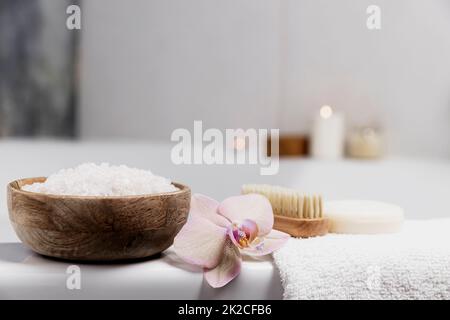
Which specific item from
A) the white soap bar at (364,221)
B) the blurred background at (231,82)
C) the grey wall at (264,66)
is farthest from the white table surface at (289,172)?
the white soap bar at (364,221)

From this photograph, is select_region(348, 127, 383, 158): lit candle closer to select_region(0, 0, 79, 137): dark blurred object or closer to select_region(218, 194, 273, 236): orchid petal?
select_region(0, 0, 79, 137): dark blurred object

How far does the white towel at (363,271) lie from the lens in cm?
64

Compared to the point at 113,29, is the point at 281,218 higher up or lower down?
lower down

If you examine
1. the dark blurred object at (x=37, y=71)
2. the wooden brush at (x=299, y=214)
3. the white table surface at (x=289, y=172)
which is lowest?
the white table surface at (x=289, y=172)

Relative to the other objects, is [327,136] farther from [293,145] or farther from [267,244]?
[267,244]

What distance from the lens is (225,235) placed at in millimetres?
674

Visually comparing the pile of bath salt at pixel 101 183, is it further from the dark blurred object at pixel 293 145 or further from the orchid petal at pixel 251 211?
the dark blurred object at pixel 293 145

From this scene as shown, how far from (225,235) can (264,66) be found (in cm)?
154

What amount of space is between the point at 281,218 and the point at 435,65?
4.55ft

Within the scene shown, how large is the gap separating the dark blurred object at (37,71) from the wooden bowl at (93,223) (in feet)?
5.50
